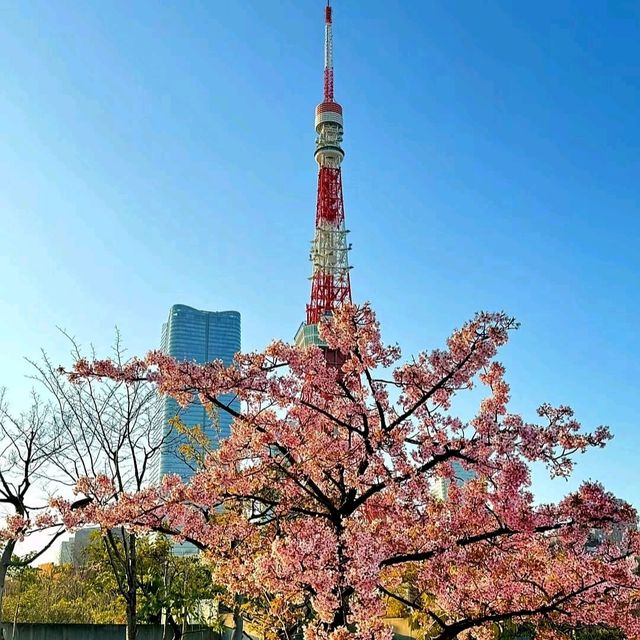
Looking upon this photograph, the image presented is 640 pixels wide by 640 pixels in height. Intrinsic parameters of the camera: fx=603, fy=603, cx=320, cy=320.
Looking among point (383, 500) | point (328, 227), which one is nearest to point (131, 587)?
point (383, 500)

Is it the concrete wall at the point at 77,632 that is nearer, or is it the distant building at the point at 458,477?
the distant building at the point at 458,477

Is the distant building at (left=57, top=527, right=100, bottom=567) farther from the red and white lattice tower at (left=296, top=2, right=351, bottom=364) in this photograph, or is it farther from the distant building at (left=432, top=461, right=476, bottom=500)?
the red and white lattice tower at (left=296, top=2, right=351, bottom=364)

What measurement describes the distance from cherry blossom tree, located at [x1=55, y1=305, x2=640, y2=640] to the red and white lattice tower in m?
20.3

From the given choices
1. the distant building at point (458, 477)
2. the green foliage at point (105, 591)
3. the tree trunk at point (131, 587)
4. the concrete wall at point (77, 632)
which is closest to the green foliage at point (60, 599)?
the green foliage at point (105, 591)

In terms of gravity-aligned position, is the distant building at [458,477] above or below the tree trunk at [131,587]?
above

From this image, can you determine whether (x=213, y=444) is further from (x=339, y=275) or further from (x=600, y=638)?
(x=339, y=275)

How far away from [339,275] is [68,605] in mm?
17290

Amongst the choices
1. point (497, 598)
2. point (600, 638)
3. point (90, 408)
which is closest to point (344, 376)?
point (497, 598)

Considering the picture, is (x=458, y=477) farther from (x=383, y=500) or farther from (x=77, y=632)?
(x=77, y=632)

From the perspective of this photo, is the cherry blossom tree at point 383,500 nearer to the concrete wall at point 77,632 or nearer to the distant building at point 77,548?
the concrete wall at point 77,632

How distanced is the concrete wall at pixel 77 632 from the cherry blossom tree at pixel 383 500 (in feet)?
24.7

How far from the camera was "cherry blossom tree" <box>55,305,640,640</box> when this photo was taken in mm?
3928

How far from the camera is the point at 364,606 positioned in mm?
3744

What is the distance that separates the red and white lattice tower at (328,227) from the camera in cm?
2644
